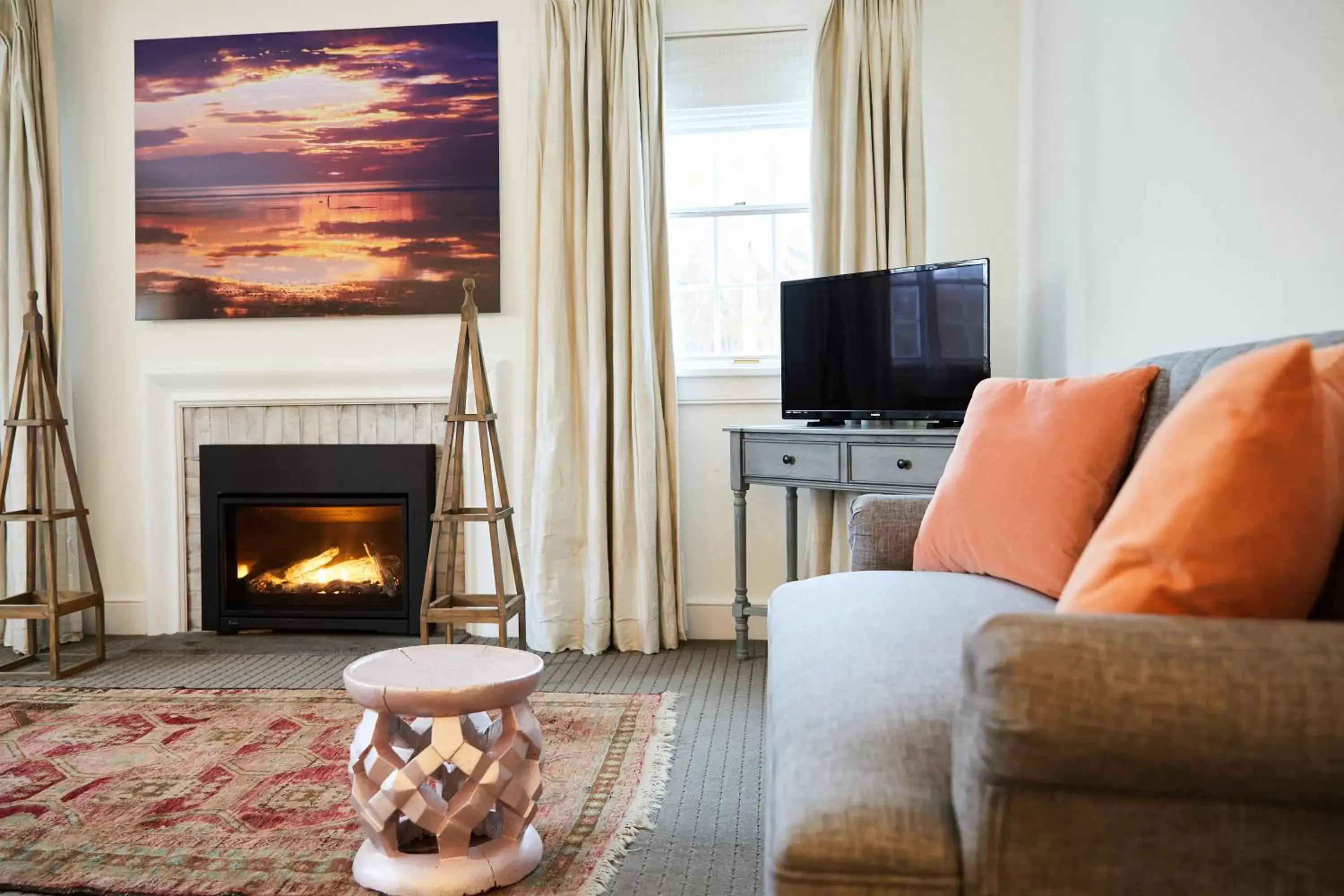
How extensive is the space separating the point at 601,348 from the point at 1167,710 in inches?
112

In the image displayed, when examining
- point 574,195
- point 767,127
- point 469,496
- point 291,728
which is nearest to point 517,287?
point 574,195

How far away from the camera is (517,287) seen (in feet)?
12.3

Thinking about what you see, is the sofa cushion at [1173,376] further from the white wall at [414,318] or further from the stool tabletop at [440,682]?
the white wall at [414,318]

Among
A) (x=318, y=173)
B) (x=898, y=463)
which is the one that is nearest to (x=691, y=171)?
(x=318, y=173)

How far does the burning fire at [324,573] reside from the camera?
3.88 meters

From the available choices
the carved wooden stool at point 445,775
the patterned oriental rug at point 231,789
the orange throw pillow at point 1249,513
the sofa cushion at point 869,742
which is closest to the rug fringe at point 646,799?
the patterned oriental rug at point 231,789

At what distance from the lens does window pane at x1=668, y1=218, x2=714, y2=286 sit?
3.83 meters

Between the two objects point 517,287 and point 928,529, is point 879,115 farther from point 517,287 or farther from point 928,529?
point 928,529

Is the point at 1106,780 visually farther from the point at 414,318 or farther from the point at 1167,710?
the point at 414,318

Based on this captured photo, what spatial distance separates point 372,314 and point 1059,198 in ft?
7.80

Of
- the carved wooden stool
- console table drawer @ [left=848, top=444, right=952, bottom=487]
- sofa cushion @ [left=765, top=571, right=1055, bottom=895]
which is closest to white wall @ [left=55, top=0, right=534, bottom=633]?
console table drawer @ [left=848, top=444, right=952, bottom=487]

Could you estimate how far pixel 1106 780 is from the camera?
2.87ft

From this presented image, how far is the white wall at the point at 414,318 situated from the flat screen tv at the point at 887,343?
357 mm

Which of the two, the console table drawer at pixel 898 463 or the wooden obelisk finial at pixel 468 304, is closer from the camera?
the console table drawer at pixel 898 463
